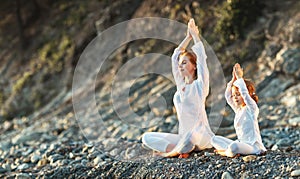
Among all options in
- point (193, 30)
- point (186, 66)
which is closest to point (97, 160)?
point (186, 66)

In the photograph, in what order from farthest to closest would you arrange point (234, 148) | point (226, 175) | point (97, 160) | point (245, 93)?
point (97, 160)
point (245, 93)
point (234, 148)
point (226, 175)

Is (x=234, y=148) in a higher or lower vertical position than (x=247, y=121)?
lower

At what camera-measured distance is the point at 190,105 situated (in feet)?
23.7

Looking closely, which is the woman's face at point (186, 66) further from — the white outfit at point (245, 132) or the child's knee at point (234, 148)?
the child's knee at point (234, 148)

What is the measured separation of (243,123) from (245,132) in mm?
108

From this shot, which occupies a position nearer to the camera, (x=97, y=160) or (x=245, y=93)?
(x=245, y=93)

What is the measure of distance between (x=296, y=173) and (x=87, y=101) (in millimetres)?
9356

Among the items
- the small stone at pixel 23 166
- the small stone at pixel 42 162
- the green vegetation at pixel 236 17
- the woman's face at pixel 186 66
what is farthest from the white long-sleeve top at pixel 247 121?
the green vegetation at pixel 236 17

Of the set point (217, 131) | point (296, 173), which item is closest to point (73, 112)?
point (217, 131)

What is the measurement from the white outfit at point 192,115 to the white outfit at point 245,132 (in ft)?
1.23

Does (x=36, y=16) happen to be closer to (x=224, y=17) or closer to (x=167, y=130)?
(x=224, y=17)

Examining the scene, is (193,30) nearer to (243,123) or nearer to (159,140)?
(243,123)

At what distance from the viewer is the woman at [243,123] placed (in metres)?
6.56

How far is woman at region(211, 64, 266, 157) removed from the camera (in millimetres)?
6559
